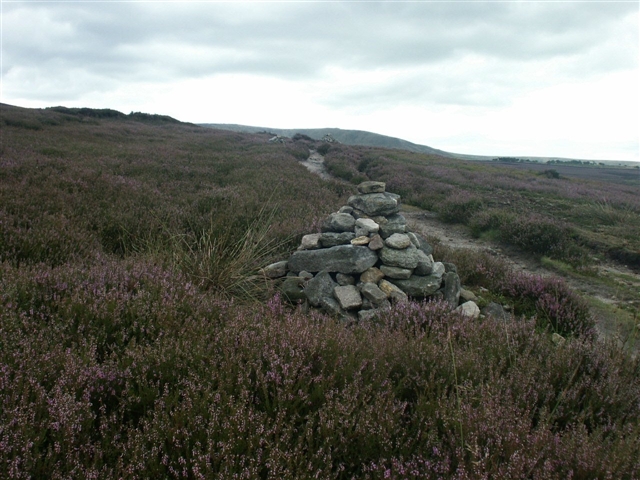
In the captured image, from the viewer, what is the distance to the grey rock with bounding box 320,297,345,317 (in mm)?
4633

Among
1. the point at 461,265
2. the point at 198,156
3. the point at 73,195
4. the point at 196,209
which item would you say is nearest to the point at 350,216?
the point at 461,265

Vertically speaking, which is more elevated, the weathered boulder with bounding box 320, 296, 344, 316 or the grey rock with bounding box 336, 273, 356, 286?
the grey rock with bounding box 336, 273, 356, 286

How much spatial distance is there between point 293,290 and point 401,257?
60.1 inches

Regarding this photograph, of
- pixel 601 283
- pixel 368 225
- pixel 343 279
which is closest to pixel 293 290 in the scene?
pixel 343 279

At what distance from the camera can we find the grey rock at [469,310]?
455 cm

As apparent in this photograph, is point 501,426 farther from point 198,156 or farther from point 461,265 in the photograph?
point 198,156

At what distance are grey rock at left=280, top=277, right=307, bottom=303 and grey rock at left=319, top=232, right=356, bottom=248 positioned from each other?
0.72 metres

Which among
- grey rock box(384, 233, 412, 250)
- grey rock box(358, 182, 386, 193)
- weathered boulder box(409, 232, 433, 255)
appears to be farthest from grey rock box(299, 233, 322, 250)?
weathered boulder box(409, 232, 433, 255)

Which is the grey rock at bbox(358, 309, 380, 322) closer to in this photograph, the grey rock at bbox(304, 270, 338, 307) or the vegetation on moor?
the vegetation on moor

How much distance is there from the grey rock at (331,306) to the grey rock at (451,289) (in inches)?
57.2

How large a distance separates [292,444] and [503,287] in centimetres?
498

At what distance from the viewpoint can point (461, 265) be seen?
6906 mm

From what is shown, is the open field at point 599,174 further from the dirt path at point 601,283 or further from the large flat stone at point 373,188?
the large flat stone at point 373,188

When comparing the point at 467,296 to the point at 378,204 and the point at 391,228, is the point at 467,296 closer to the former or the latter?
the point at 391,228
